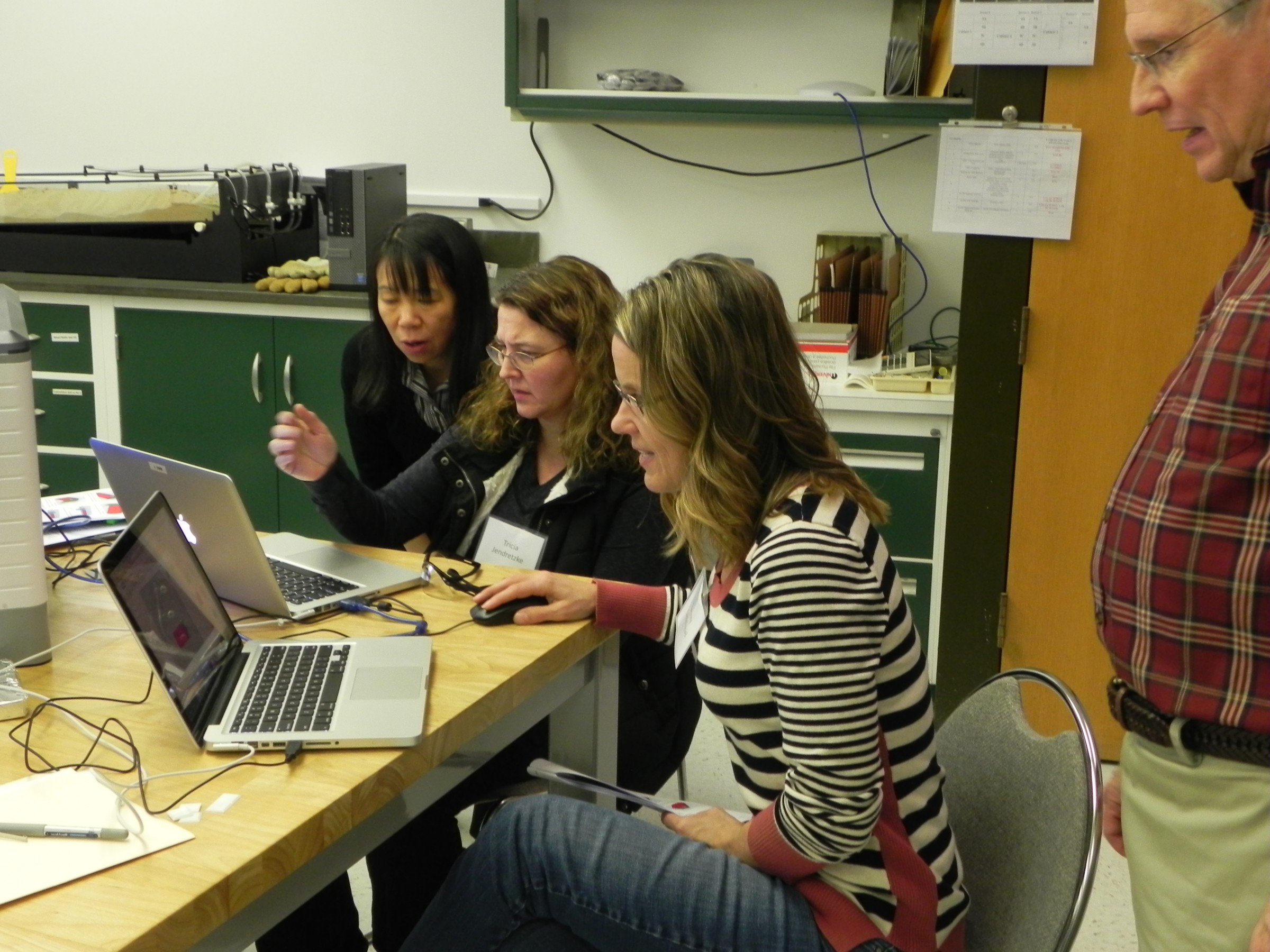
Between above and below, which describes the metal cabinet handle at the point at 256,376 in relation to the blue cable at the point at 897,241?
below

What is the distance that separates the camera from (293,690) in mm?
1365

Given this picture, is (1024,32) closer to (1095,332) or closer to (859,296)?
(1095,332)

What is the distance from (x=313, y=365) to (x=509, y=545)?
1.64 m

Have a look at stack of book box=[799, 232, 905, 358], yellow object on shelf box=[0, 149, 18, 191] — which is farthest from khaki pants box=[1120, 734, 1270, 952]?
yellow object on shelf box=[0, 149, 18, 191]

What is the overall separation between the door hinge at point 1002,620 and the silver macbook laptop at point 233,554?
1.45m

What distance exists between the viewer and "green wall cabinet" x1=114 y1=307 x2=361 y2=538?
3.43 m

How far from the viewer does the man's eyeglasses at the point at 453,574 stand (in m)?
1.73

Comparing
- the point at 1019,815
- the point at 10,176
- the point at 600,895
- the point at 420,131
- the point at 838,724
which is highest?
the point at 420,131

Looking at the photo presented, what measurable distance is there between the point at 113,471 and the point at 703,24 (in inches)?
92.2

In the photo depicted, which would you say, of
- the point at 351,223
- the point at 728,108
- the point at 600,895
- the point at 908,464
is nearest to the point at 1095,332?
the point at 908,464

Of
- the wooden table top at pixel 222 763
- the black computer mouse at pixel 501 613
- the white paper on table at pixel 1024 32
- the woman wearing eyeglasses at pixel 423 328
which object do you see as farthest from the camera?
the white paper on table at pixel 1024 32

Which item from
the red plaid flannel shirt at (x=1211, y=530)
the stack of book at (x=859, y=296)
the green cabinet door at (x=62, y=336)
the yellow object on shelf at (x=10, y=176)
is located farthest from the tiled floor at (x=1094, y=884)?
the yellow object on shelf at (x=10, y=176)

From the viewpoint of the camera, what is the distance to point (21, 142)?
417 cm

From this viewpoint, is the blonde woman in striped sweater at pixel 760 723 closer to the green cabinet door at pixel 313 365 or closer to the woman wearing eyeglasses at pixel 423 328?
the woman wearing eyeglasses at pixel 423 328
